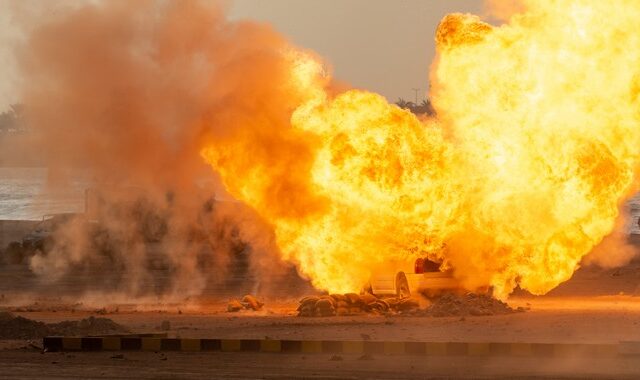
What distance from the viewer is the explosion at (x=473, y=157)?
92.5 ft

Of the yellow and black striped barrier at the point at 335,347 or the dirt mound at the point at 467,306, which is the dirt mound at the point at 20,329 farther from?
the dirt mound at the point at 467,306

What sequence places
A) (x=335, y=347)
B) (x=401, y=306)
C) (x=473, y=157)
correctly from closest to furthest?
(x=335, y=347), (x=401, y=306), (x=473, y=157)

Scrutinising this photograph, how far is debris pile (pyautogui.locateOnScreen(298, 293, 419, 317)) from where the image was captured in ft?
92.3

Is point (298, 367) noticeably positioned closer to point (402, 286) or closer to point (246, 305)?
point (402, 286)

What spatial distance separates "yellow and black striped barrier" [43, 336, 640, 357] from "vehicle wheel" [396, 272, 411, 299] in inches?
304

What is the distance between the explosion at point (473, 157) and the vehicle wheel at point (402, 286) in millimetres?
435

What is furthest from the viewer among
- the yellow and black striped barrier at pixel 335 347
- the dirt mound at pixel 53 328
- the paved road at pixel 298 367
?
the dirt mound at pixel 53 328

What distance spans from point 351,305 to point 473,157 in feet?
13.9

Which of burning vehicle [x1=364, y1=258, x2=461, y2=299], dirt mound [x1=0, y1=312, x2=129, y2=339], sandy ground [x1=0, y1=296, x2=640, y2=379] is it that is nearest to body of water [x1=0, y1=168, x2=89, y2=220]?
sandy ground [x1=0, y1=296, x2=640, y2=379]

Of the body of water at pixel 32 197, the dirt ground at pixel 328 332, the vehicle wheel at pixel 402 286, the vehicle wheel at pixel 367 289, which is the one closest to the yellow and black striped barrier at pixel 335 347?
the dirt ground at pixel 328 332

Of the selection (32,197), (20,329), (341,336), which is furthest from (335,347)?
(32,197)

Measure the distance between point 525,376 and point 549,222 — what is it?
36.2 ft

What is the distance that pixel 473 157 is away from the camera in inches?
1144

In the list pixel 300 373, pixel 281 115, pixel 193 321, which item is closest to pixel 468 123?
pixel 281 115
